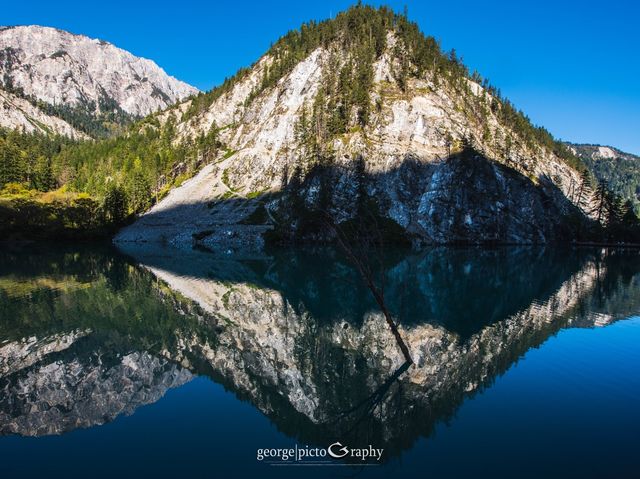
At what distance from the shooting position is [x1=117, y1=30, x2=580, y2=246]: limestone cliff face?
400ft

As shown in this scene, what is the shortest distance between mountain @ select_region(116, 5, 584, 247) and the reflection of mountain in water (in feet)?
196

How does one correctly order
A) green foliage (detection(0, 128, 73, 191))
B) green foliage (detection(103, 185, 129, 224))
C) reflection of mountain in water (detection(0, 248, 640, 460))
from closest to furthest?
reflection of mountain in water (detection(0, 248, 640, 460)), green foliage (detection(103, 185, 129, 224)), green foliage (detection(0, 128, 73, 191))

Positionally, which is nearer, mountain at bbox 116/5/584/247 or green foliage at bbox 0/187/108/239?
green foliage at bbox 0/187/108/239

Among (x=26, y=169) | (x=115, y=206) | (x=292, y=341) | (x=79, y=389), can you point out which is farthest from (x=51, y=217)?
(x=292, y=341)

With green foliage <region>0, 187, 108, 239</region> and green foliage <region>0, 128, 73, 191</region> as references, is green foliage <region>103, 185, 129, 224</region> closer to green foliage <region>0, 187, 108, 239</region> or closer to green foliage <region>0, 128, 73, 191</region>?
green foliage <region>0, 187, 108, 239</region>

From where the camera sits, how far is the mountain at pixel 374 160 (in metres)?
122

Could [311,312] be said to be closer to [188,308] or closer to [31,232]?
[188,308]

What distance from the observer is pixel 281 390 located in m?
22.1

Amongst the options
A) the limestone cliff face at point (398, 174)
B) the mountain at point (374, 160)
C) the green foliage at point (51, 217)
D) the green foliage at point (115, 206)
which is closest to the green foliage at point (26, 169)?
the green foliage at point (51, 217)

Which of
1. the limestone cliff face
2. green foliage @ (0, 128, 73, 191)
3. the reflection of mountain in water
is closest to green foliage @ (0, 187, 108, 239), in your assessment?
the limestone cliff face

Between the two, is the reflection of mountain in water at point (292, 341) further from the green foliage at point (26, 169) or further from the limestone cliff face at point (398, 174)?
the green foliage at point (26, 169)

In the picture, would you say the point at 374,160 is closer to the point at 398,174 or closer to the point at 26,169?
the point at 398,174

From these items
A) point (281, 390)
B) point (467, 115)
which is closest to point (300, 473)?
point (281, 390)

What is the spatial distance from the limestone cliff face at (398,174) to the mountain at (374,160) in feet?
1.37
